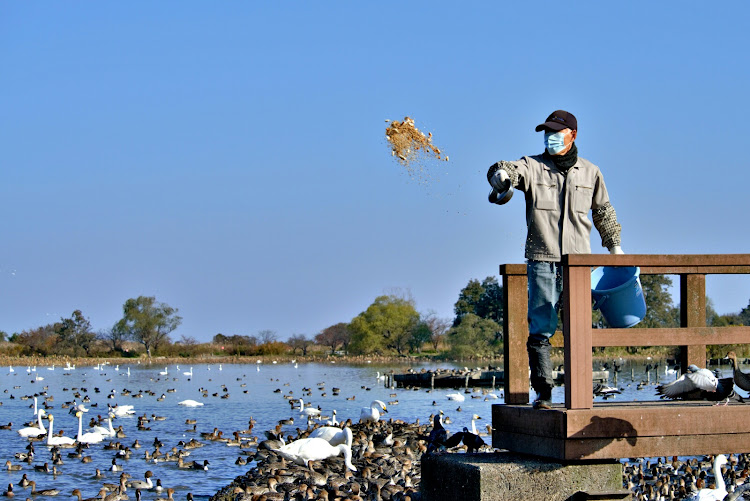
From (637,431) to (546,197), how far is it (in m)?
1.56

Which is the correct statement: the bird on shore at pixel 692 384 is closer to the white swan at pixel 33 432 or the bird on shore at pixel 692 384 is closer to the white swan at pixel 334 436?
the white swan at pixel 334 436

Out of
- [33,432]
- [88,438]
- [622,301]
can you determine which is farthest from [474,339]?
[622,301]

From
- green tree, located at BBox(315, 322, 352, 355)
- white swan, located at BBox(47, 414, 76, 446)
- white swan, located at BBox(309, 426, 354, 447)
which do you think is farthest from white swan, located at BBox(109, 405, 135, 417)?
green tree, located at BBox(315, 322, 352, 355)

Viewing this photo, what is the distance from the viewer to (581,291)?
5625 mm

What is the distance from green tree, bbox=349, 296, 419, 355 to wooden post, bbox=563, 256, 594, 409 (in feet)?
327

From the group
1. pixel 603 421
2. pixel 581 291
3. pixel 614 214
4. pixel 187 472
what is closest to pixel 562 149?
pixel 614 214

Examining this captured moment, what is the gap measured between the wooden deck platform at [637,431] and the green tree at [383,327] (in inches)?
3913

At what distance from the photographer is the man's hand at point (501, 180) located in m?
6.02

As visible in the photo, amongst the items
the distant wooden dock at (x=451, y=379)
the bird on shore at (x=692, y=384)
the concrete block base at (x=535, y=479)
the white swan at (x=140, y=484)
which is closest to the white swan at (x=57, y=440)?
the white swan at (x=140, y=484)

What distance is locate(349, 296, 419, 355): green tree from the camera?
105 metres

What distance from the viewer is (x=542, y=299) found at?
6102mm

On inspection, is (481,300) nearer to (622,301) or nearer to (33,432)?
(33,432)

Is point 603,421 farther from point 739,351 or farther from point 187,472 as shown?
point 739,351

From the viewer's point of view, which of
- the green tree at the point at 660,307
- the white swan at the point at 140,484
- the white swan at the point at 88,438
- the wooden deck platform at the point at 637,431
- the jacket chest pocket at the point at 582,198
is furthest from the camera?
the green tree at the point at 660,307
